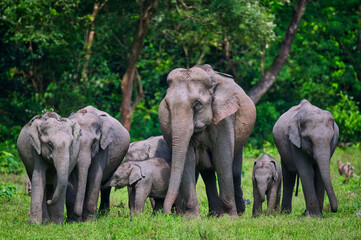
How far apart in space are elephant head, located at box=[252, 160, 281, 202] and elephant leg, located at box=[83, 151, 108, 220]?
273cm

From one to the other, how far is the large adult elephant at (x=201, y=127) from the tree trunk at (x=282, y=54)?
11908 mm

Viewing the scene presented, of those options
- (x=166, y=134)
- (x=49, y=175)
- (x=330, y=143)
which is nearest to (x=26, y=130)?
(x=49, y=175)

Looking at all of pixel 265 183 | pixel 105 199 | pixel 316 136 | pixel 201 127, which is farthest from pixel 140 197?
pixel 316 136

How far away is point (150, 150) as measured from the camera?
12.0m

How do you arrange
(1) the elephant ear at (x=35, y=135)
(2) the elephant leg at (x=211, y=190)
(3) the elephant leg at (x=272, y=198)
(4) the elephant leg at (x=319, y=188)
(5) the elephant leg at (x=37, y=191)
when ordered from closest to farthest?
(1) the elephant ear at (x=35, y=135)
(5) the elephant leg at (x=37, y=191)
(4) the elephant leg at (x=319, y=188)
(3) the elephant leg at (x=272, y=198)
(2) the elephant leg at (x=211, y=190)

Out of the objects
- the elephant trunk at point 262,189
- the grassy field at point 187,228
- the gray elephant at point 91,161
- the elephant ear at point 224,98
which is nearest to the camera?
the grassy field at point 187,228

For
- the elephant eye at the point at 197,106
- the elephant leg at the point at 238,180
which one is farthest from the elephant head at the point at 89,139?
the elephant leg at the point at 238,180

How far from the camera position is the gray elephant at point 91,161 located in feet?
33.3

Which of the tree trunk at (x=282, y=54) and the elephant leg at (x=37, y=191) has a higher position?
the tree trunk at (x=282, y=54)

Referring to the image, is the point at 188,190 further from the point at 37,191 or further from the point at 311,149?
the point at 37,191

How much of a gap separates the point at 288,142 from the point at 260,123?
13.7 m

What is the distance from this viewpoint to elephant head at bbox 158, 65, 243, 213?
32.0 feet

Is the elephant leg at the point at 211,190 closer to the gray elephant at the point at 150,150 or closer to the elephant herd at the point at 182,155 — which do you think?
the elephant herd at the point at 182,155

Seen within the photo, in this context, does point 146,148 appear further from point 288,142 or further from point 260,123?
point 260,123
